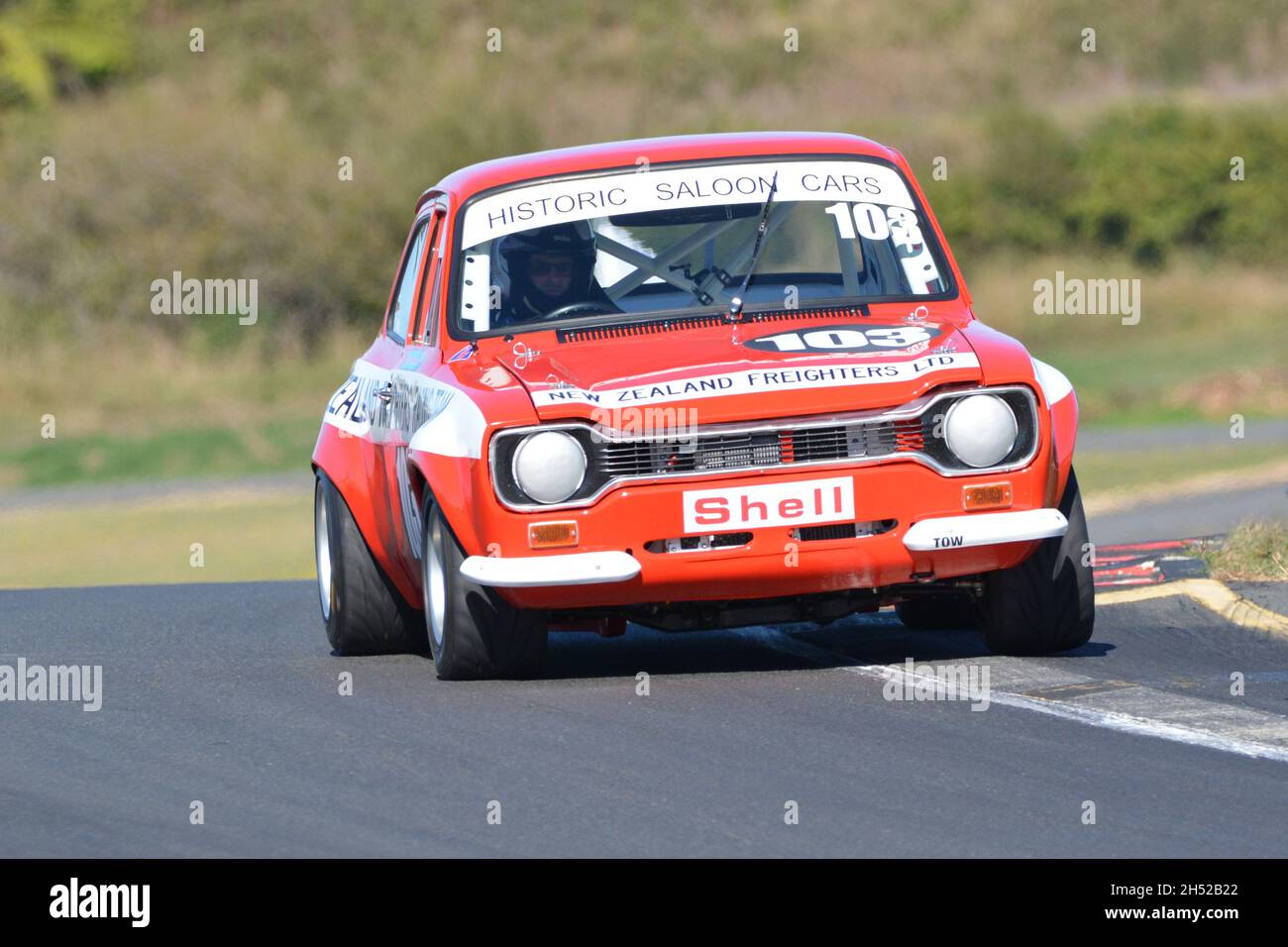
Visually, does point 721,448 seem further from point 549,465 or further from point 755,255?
point 755,255

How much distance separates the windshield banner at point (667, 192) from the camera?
8.57m

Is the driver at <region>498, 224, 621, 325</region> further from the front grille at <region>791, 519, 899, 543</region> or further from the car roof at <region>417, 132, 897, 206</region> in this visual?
the front grille at <region>791, 519, 899, 543</region>

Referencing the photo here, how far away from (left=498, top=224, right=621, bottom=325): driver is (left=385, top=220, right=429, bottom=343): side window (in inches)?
26.3

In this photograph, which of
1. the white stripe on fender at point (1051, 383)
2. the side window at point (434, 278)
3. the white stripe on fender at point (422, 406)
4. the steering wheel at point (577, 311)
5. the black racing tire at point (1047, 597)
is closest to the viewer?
the white stripe on fender at point (422, 406)

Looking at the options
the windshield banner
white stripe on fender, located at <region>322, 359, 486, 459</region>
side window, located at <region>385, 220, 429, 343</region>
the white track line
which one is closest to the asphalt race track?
the white track line

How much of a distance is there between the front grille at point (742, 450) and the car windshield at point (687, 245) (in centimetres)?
104

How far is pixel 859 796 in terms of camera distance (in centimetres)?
593

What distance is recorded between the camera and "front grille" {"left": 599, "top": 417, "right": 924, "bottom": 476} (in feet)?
23.9

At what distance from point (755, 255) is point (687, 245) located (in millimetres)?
255

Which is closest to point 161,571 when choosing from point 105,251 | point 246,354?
point 246,354

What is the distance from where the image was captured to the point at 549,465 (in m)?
7.26

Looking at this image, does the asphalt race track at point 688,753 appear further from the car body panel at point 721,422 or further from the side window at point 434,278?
the side window at point 434,278

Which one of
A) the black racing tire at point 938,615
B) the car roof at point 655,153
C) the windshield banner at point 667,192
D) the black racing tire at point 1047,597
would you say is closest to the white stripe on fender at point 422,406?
the windshield banner at point 667,192
